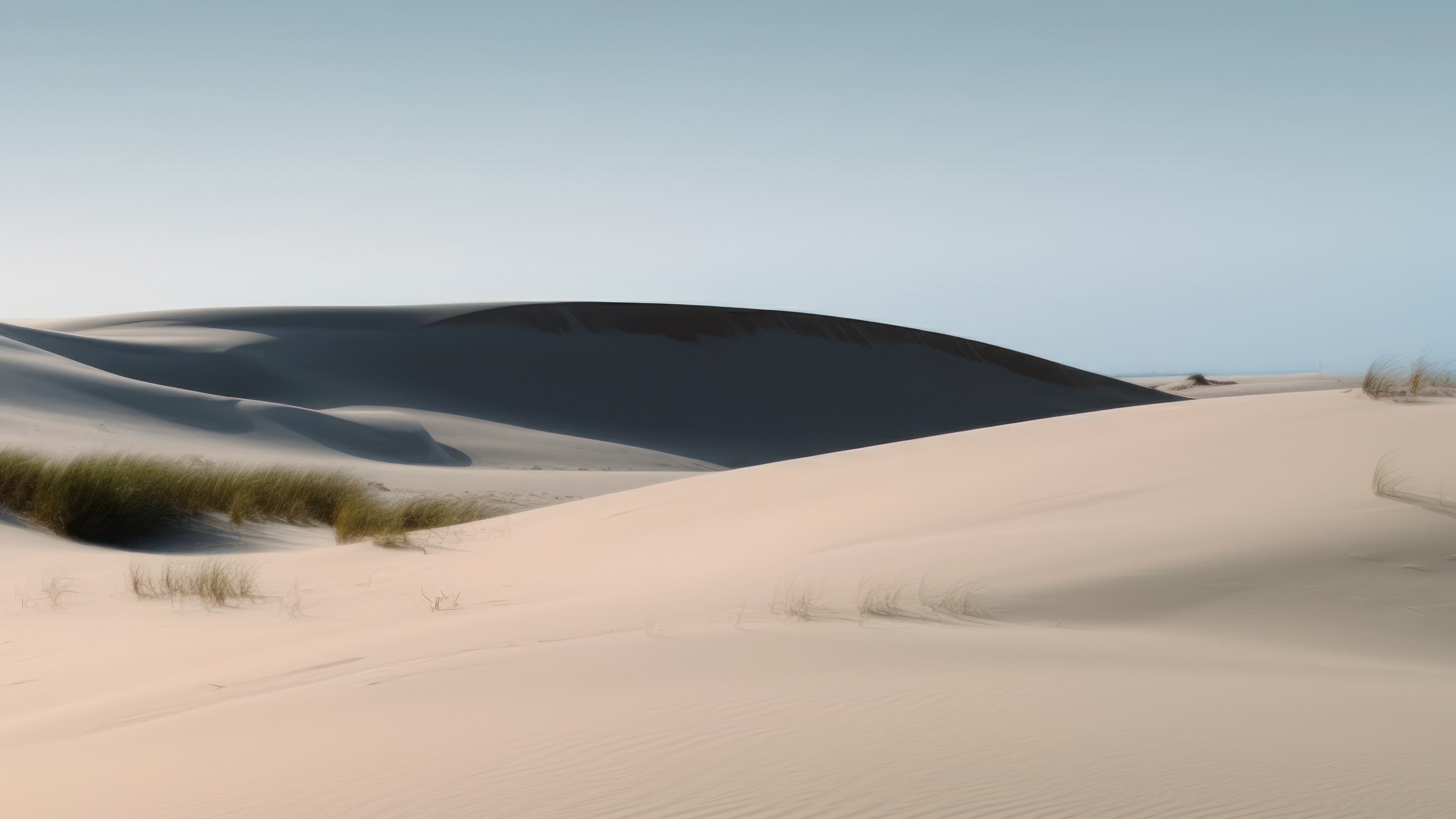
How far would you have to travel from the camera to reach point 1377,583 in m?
4.07

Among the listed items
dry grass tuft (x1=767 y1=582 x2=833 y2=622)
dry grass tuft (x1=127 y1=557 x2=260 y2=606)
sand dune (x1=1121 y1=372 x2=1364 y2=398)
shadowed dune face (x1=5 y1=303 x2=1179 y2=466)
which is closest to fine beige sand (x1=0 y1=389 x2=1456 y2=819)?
dry grass tuft (x1=767 y1=582 x2=833 y2=622)

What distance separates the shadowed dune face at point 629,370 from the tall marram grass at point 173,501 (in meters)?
14.6

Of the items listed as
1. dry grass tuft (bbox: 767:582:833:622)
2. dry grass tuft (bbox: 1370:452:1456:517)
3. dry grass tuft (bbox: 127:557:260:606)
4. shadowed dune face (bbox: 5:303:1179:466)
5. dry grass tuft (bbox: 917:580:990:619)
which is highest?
shadowed dune face (bbox: 5:303:1179:466)

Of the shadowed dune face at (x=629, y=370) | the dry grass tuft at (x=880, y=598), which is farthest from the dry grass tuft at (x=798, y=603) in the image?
the shadowed dune face at (x=629, y=370)

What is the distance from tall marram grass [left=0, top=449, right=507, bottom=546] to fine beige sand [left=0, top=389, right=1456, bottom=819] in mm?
1555

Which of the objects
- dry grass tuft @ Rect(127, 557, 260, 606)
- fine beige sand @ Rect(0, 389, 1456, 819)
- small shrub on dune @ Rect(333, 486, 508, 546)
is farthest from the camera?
small shrub on dune @ Rect(333, 486, 508, 546)

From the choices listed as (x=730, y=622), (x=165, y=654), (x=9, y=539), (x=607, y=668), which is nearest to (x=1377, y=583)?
(x=730, y=622)

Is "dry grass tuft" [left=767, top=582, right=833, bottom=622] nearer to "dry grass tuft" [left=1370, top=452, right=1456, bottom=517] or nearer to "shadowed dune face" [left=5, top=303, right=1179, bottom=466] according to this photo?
"dry grass tuft" [left=1370, top=452, right=1456, bottom=517]

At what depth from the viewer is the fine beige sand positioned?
7.29 ft

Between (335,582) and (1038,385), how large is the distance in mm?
29801

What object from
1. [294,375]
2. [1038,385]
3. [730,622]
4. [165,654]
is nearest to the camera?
[730,622]

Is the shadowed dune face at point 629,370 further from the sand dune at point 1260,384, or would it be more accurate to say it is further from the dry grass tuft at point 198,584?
the dry grass tuft at point 198,584

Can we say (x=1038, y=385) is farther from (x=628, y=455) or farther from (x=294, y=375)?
(x=294, y=375)

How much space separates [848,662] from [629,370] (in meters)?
28.8
